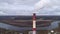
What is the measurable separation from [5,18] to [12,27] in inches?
119

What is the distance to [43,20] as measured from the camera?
16422mm

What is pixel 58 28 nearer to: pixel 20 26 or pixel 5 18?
pixel 20 26

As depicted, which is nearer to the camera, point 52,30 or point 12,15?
point 12,15

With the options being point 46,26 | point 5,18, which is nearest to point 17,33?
point 46,26

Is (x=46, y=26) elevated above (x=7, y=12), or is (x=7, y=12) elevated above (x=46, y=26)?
(x=7, y=12)

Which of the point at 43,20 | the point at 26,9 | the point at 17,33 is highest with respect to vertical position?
the point at 26,9

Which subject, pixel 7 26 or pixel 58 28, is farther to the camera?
pixel 58 28

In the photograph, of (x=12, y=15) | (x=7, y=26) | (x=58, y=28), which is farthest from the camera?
(x=58, y=28)

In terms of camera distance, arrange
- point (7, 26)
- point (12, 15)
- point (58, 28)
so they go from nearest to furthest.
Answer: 1. point (12, 15)
2. point (7, 26)
3. point (58, 28)

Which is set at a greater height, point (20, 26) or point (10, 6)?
point (10, 6)

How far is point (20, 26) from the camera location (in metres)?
19.4

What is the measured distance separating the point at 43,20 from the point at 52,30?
12.8 feet

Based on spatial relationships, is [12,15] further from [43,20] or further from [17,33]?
[17,33]

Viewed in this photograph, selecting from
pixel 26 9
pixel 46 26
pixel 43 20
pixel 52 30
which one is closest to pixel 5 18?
pixel 26 9
